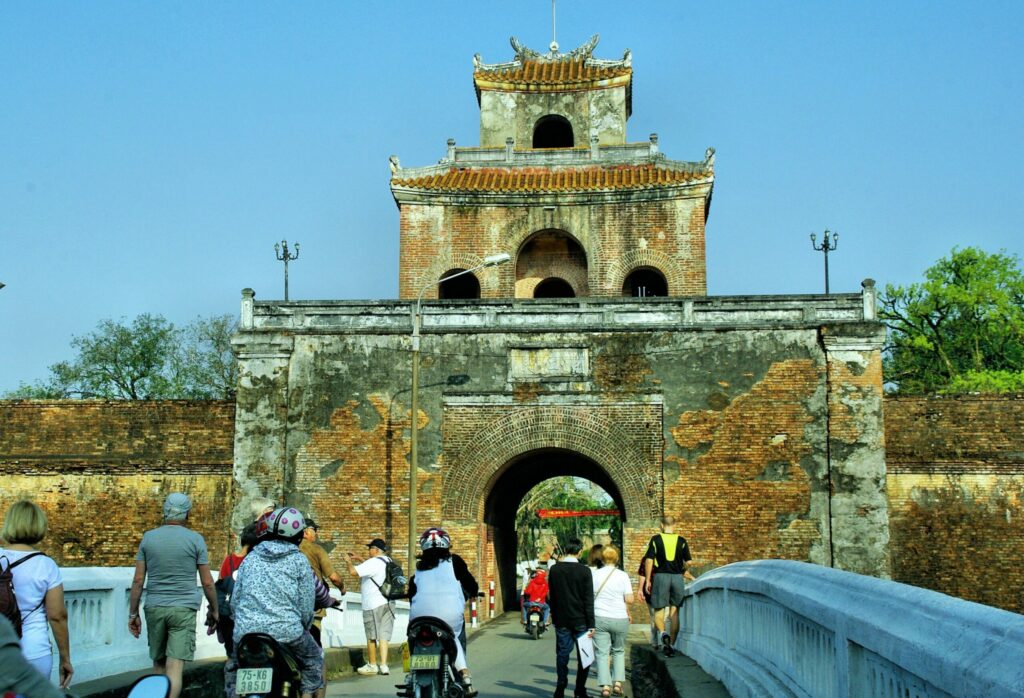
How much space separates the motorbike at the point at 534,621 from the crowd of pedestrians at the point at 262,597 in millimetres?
6845

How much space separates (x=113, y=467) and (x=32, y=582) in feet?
67.6

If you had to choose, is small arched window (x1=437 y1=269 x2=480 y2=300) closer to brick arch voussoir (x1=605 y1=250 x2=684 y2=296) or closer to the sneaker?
brick arch voussoir (x1=605 y1=250 x2=684 y2=296)

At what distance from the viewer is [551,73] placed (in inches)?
1313

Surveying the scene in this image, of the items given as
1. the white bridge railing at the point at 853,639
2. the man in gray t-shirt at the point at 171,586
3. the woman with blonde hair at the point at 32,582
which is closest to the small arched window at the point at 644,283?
the white bridge railing at the point at 853,639

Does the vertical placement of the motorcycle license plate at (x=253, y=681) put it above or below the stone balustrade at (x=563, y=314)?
below

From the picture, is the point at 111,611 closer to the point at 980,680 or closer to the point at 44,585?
the point at 44,585

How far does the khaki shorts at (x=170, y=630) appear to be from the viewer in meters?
9.04

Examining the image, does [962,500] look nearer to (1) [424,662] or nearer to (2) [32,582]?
(1) [424,662]

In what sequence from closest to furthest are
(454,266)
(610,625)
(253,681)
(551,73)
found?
(253,681) < (610,625) < (454,266) < (551,73)

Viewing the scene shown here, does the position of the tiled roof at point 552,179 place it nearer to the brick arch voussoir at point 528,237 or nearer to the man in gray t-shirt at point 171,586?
the brick arch voussoir at point 528,237

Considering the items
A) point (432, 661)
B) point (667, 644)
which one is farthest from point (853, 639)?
point (667, 644)

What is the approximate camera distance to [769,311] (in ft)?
81.1

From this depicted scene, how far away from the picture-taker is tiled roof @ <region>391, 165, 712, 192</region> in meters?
29.5

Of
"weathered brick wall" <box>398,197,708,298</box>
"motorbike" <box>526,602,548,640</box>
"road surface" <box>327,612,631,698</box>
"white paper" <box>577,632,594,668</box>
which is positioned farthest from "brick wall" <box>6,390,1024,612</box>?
"white paper" <box>577,632,594,668</box>
